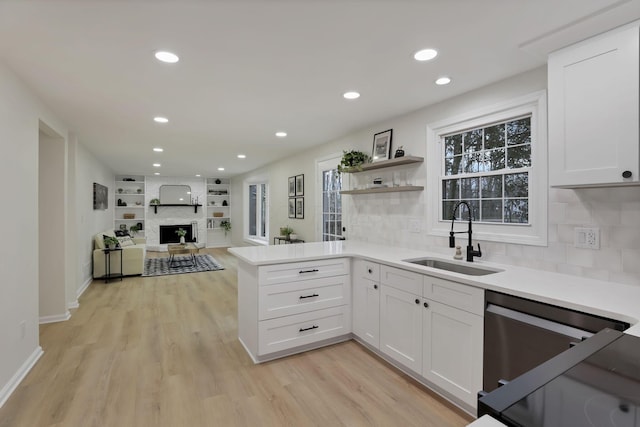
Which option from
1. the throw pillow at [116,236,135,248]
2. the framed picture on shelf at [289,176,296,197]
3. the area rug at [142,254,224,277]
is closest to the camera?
the framed picture on shelf at [289,176,296,197]

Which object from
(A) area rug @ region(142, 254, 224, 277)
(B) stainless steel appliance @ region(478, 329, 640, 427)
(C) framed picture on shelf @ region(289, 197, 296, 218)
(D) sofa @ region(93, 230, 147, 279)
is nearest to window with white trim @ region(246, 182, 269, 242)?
(A) area rug @ region(142, 254, 224, 277)

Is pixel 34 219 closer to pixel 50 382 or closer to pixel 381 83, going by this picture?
pixel 50 382

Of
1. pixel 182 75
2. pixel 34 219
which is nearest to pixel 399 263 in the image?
pixel 182 75

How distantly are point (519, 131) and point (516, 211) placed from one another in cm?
63

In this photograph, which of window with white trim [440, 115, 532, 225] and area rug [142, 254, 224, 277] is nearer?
window with white trim [440, 115, 532, 225]

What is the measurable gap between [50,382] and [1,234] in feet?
3.84

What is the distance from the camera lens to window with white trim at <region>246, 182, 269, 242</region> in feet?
27.8

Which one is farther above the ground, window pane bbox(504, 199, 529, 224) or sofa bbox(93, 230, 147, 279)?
window pane bbox(504, 199, 529, 224)

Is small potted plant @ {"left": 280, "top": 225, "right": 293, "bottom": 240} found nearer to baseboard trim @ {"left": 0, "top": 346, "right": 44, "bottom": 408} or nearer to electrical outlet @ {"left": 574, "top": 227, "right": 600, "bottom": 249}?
baseboard trim @ {"left": 0, "top": 346, "right": 44, "bottom": 408}

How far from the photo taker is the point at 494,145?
8.80 feet

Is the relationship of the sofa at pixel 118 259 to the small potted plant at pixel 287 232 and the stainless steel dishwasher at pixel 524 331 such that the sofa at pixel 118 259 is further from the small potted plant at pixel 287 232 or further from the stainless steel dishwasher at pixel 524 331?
the stainless steel dishwasher at pixel 524 331

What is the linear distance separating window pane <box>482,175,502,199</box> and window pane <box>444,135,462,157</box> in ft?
1.29

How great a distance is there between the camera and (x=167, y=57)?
7.07 ft

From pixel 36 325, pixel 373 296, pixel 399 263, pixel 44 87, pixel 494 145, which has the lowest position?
pixel 36 325
